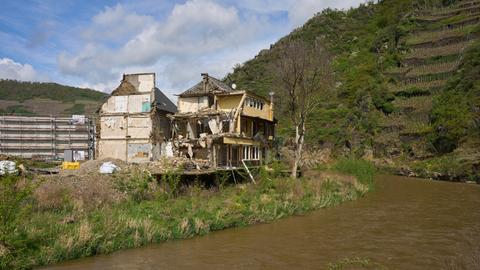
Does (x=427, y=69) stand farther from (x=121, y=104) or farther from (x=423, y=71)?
(x=121, y=104)

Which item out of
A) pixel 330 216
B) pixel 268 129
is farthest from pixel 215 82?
pixel 330 216

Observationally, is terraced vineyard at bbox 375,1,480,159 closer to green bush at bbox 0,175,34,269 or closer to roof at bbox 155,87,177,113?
roof at bbox 155,87,177,113

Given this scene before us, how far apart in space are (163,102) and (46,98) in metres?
69.1

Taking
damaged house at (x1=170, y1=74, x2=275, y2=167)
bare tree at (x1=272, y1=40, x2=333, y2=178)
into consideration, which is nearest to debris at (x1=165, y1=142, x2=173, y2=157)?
damaged house at (x1=170, y1=74, x2=275, y2=167)

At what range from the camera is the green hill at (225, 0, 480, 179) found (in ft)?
148

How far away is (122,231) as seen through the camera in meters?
14.2

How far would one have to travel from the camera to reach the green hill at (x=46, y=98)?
265 ft

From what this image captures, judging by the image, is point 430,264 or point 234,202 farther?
point 234,202

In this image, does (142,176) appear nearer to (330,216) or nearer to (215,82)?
(330,216)

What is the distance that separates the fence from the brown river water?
25362 mm

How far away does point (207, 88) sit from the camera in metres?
32.2

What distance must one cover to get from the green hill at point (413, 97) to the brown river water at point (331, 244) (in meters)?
20.4

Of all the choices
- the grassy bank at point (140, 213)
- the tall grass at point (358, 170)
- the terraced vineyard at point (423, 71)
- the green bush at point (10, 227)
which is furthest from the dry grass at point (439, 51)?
the green bush at point (10, 227)

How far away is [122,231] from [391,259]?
29.3 ft
